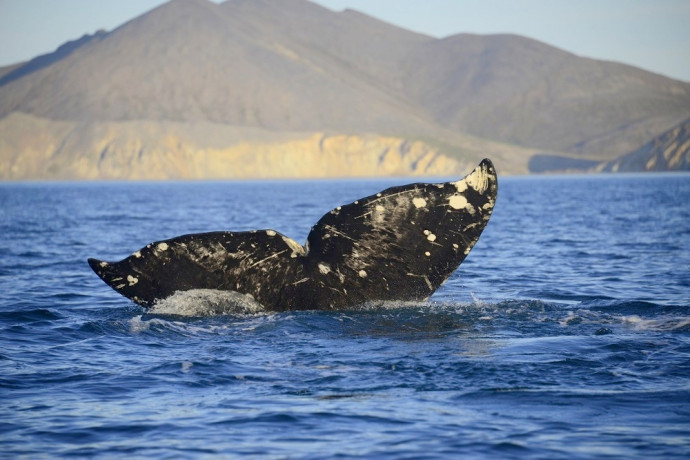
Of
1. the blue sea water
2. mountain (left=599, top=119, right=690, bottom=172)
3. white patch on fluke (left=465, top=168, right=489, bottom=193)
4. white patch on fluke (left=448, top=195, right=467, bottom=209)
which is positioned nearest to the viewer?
the blue sea water

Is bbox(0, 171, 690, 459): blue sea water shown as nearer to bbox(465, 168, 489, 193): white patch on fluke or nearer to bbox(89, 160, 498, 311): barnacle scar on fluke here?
bbox(89, 160, 498, 311): barnacle scar on fluke

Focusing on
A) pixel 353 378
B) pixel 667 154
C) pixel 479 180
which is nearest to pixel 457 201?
pixel 479 180

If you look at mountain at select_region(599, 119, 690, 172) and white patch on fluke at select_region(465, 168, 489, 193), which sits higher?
mountain at select_region(599, 119, 690, 172)

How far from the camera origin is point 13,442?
704cm

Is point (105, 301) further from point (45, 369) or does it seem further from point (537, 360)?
point (537, 360)

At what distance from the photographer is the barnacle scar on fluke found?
9789 millimetres

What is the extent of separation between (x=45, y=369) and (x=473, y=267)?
12.0 metres

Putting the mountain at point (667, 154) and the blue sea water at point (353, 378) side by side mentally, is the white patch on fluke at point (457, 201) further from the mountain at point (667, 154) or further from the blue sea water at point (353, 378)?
the mountain at point (667, 154)

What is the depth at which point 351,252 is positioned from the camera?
10.0 meters

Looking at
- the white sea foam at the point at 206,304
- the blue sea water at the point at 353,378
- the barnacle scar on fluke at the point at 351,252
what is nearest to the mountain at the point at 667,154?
the blue sea water at the point at 353,378

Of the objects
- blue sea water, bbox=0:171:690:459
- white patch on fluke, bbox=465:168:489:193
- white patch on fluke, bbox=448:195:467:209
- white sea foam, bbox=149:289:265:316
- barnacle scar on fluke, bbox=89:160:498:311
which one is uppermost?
white patch on fluke, bbox=465:168:489:193

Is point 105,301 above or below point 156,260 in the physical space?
below

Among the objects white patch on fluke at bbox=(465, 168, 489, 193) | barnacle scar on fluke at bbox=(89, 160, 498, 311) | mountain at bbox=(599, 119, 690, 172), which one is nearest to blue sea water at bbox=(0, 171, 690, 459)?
barnacle scar on fluke at bbox=(89, 160, 498, 311)

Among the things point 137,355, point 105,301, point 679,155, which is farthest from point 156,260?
point 679,155
